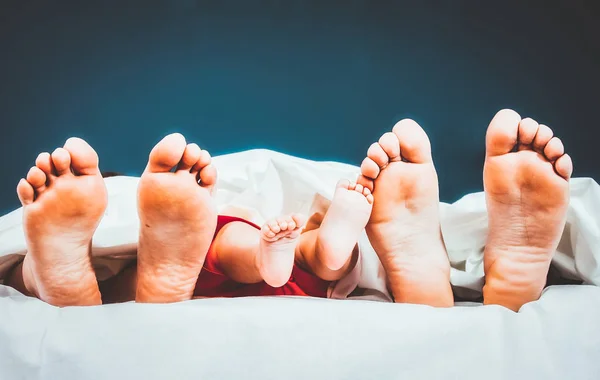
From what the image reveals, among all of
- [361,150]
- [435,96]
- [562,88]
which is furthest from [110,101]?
[562,88]

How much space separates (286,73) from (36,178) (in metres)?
0.69

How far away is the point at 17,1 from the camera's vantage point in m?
1.07

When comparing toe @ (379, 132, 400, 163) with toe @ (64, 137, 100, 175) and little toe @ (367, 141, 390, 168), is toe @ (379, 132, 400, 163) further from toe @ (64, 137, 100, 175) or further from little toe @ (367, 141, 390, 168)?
toe @ (64, 137, 100, 175)

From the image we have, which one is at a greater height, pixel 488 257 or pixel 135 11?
pixel 135 11

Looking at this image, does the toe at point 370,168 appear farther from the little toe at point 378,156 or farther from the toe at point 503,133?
the toe at point 503,133

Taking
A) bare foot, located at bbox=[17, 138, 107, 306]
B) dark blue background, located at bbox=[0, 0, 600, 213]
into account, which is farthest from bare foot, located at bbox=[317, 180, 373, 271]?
dark blue background, located at bbox=[0, 0, 600, 213]

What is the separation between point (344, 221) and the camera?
639mm

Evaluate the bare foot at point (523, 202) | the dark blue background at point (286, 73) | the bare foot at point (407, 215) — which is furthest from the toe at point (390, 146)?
the dark blue background at point (286, 73)

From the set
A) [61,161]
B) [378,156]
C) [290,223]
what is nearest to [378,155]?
[378,156]

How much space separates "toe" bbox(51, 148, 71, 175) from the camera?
58 cm

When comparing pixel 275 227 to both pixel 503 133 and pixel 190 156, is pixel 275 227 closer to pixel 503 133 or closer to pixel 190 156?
pixel 190 156

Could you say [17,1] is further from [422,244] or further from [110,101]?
[422,244]

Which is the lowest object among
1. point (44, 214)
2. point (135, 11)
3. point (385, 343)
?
point (385, 343)

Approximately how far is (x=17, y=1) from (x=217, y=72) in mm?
423
